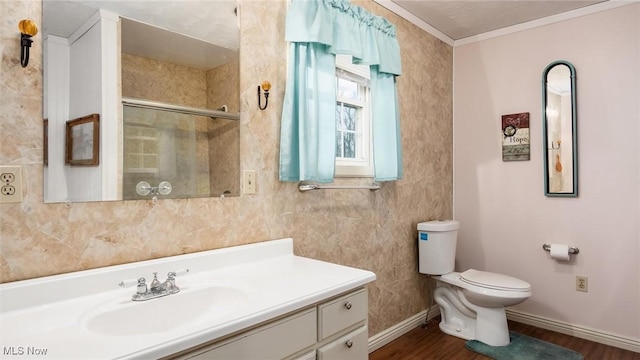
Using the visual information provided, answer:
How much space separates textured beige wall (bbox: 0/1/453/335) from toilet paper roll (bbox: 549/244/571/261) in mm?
862

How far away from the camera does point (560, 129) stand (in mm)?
2814

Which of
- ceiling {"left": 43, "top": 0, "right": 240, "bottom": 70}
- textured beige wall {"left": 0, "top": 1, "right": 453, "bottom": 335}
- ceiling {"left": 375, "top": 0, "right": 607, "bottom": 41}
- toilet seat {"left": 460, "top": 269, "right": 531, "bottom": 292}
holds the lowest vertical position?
toilet seat {"left": 460, "top": 269, "right": 531, "bottom": 292}

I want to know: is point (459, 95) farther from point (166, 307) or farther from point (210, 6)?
point (166, 307)

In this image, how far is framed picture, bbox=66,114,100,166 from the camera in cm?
121

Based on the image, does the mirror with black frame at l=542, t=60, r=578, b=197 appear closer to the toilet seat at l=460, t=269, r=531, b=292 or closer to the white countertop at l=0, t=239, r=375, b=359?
the toilet seat at l=460, t=269, r=531, b=292

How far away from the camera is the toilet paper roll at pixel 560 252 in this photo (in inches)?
107

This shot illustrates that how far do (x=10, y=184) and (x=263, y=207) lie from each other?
97 cm

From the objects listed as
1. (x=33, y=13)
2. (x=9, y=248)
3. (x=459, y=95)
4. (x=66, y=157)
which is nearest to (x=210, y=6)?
(x=33, y=13)

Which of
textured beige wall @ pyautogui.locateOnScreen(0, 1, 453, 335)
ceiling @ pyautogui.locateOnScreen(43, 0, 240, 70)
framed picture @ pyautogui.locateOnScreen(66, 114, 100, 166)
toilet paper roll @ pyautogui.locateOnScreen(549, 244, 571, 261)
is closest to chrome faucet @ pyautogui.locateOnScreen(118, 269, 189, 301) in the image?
textured beige wall @ pyautogui.locateOnScreen(0, 1, 453, 335)

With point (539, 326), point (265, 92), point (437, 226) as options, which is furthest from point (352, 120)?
point (539, 326)

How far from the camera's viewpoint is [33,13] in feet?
3.79

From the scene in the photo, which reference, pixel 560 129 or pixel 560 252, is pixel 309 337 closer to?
pixel 560 252

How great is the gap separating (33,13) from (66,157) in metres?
0.46

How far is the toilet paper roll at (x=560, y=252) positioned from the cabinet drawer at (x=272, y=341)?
2.36 m
